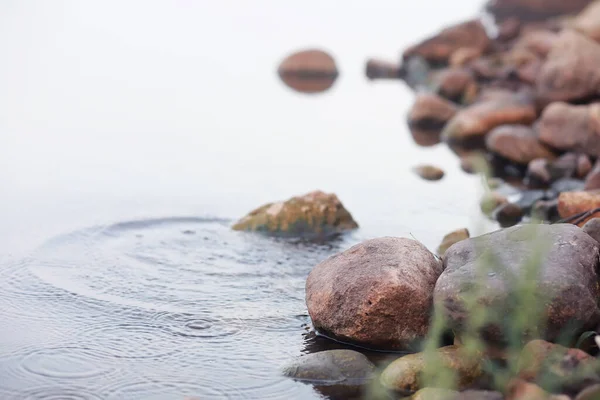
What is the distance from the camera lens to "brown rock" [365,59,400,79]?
2031 centimetres

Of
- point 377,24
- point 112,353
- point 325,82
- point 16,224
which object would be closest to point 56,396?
point 112,353

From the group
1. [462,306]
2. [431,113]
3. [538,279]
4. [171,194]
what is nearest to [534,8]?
[431,113]

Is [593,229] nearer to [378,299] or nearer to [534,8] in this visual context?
[378,299]

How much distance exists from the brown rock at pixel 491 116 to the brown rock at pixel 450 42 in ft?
19.2

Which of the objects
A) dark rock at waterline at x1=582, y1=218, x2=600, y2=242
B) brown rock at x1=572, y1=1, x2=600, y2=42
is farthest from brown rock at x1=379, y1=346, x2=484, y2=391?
brown rock at x1=572, y1=1, x2=600, y2=42

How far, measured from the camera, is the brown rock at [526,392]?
15.2 ft

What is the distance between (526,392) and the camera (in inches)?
185

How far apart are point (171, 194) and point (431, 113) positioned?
6159 millimetres

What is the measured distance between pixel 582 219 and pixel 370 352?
2566mm

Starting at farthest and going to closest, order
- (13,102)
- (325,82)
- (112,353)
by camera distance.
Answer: (325,82)
(13,102)
(112,353)

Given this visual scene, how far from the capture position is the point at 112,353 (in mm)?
6035

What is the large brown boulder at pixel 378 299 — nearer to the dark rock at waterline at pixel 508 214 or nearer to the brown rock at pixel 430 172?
the dark rock at waterline at pixel 508 214

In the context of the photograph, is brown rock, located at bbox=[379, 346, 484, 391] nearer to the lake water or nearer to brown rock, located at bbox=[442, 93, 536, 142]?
the lake water

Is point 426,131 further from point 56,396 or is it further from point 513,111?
point 56,396
